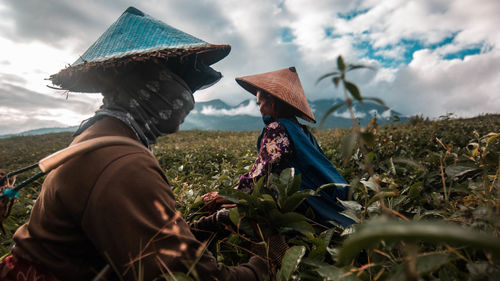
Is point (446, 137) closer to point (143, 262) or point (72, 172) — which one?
point (143, 262)

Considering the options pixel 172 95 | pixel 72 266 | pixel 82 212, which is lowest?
pixel 72 266

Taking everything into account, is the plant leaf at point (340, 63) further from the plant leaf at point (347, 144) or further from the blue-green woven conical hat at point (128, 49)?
the blue-green woven conical hat at point (128, 49)

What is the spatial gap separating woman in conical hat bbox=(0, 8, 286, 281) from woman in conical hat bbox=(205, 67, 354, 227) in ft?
2.81

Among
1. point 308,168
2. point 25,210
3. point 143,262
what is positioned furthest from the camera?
point 25,210

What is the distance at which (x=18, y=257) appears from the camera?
1287 mm

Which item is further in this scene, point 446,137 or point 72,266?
point 446,137

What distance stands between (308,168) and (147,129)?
158cm

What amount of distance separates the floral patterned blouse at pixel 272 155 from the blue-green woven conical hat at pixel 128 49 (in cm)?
112

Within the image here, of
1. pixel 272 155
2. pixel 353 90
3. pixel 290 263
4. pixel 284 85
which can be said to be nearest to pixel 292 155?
pixel 272 155

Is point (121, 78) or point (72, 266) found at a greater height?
point (121, 78)

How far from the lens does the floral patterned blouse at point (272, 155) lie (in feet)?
7.81

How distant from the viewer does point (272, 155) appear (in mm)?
2424

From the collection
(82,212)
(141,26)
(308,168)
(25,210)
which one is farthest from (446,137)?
(25,210)

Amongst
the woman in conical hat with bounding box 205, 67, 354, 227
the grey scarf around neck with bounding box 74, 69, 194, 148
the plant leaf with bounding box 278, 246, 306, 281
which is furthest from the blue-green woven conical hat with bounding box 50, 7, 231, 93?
the plant leaf with bounding box 278, 246, 306, 281
